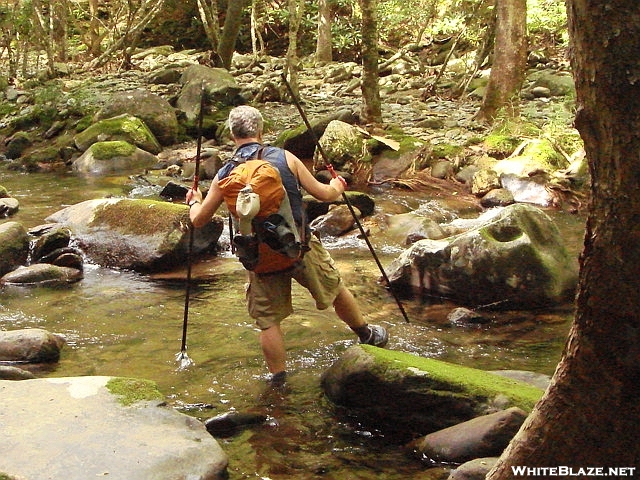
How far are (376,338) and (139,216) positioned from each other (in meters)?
3.86

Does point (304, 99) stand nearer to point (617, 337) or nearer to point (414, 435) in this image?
point (414, 435)

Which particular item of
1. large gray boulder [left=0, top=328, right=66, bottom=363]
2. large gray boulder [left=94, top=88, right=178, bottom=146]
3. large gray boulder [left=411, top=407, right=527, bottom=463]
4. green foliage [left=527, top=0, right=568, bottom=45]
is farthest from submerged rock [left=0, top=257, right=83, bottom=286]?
green foliage [left=527, top=0, right=568, bottom=45]

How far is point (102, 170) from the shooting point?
13781 mm

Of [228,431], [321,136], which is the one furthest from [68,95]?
[228,431]

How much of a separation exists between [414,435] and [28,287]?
4.73 meters

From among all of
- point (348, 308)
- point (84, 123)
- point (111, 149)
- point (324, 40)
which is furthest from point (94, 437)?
point (324, 40)

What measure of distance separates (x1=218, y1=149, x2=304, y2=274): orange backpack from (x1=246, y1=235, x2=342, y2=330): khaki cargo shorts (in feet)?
0.81

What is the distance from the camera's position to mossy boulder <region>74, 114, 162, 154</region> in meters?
14.8

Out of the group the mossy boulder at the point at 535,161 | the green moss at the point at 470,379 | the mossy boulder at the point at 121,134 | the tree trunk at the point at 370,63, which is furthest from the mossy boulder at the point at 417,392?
the mossy boulder at the point at 121,134

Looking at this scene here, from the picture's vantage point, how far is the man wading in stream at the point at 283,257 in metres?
4.98

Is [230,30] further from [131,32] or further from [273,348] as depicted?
[273,348]

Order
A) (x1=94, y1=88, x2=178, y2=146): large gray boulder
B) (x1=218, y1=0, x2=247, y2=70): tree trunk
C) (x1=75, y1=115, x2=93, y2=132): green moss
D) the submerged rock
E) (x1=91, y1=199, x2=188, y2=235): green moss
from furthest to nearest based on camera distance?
(x1=218, y1=0, x2=247, y2=70): tree trunk < (x1=75, y1=115, x2=93, y2=132): green moss < (x1=94, y1=88, x2=178, y2=146): large gray boulder < (x1=91, y1=199, x2=188, y2=235): green moss < the submerged rock

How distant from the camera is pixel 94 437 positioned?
3803mm

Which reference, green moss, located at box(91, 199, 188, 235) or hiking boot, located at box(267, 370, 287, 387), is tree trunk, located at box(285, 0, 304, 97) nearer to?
green moss, located at box(91, 199, 188, 235)
